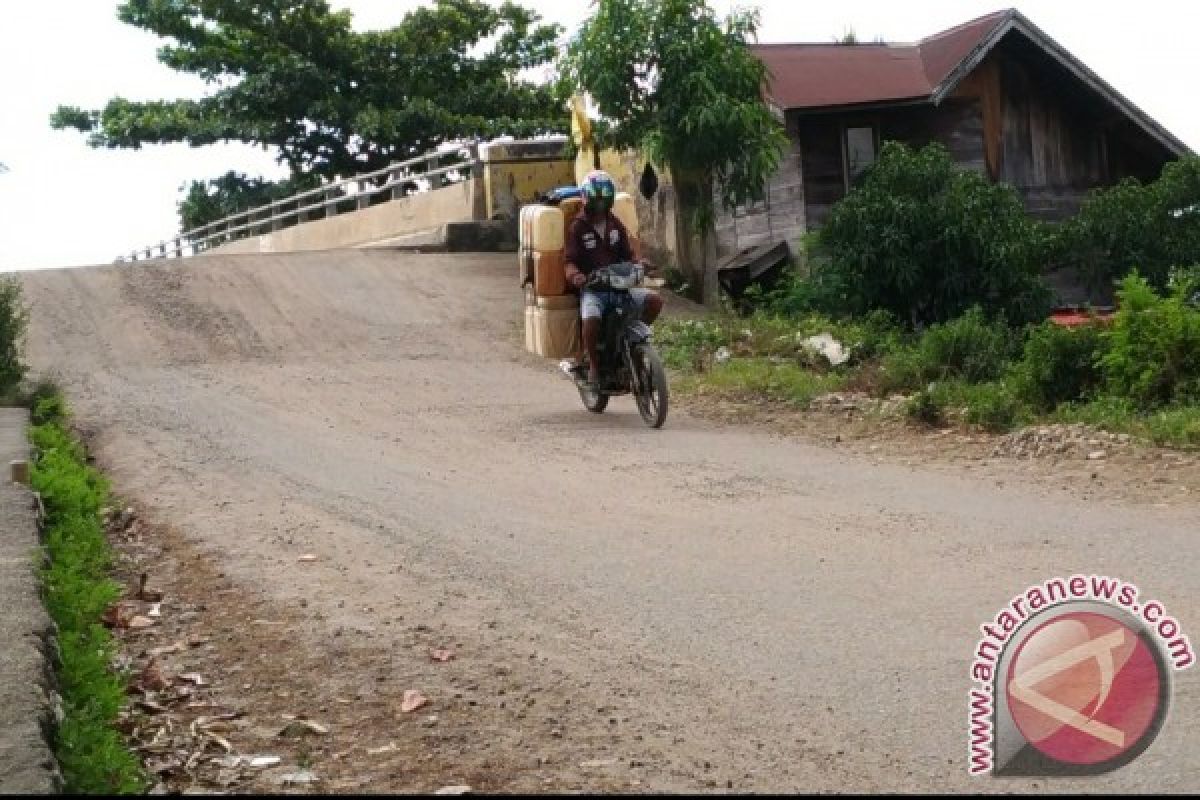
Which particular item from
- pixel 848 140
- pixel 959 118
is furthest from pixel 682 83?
pixel 959 118

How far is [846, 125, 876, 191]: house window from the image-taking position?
27.0 meters

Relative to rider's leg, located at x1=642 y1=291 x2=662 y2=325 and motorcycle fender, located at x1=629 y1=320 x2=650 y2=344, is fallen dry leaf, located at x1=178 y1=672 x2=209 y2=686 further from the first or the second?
rider's leg, located at x1=642 y1=291 x2=662 y2=325

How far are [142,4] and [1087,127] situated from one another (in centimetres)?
2352

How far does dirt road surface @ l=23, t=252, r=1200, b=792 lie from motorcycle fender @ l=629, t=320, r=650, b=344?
0.71 metres

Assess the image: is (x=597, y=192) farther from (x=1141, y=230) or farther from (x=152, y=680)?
(x=1141, y=230)

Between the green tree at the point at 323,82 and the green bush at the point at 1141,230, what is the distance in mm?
20841

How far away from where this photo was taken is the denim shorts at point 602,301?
14039 millimetres

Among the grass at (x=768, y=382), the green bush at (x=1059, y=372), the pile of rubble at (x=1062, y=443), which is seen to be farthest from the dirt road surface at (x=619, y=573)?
the green bush at (x=1059, y=372)

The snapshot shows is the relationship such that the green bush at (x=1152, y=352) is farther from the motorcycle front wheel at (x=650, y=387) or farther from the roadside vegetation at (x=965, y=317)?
the motorcycle front wheel at (x=650, y=387)

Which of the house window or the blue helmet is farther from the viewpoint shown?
the house window

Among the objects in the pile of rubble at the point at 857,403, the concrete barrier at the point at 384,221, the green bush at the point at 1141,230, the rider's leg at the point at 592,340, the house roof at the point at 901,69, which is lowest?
the pile of rubble at the point at 857,403

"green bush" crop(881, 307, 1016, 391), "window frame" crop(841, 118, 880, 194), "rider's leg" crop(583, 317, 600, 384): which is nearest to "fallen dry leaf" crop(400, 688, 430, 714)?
"rider's leg" crop(583, 317, 600, 384)

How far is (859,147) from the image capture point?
27.2m

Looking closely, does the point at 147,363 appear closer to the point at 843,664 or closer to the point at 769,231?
the point at 769,231
